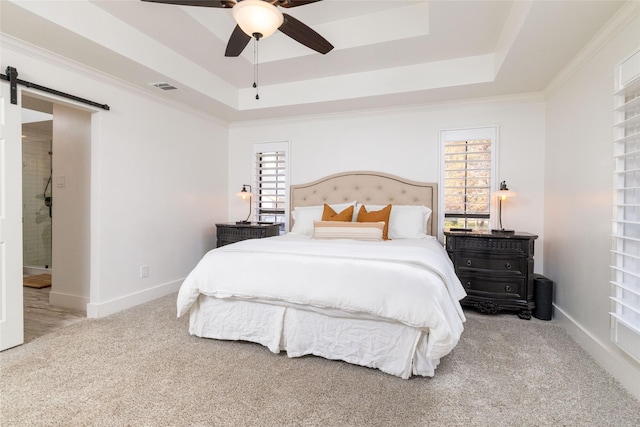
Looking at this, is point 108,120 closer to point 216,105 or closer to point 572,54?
point 216,105

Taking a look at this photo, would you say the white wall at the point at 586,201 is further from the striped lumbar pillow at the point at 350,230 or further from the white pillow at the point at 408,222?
the striped lumbar pillow at the point at 350,230

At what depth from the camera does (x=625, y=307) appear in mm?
1958

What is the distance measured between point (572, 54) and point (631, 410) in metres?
2.55

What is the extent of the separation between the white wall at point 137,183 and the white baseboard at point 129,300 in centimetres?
1

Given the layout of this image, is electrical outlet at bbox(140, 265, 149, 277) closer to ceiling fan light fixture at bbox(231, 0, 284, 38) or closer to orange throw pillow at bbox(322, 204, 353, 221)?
orange throw pillow at bbox(322, 204, 353, 221)

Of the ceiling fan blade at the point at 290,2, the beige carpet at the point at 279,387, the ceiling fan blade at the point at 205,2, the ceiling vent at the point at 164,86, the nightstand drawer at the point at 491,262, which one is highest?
the ceiling vent at the point at 164,86

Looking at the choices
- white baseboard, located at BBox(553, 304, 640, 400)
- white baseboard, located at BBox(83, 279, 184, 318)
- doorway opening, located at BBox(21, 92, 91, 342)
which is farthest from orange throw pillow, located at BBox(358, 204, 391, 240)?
doorway opening, located at BBox(21, 92, 91, 342)

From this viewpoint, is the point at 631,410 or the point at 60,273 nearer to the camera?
the point at 631,410

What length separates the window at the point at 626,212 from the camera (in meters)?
1.86

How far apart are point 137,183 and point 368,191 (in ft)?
8.99

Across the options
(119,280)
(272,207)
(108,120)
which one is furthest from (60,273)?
(272,207)

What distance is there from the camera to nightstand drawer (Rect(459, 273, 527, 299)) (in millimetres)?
3116

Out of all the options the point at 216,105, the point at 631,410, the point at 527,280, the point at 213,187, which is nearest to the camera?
the point at 631,410

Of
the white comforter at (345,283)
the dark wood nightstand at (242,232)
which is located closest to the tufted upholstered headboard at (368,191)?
the dark wood nightstand at (242,232)
